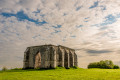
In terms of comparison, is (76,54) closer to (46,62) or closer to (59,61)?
(59,61)

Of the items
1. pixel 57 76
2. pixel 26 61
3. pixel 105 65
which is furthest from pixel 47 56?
pixel 105 65

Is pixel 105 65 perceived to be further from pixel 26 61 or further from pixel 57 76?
pixel 57 76

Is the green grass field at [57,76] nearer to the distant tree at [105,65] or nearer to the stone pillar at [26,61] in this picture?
the stone pillar at [26,61]

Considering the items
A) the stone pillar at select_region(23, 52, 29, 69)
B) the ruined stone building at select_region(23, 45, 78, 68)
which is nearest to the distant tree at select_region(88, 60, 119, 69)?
the ruined stone building at select_region(23, 45, 78, 68)

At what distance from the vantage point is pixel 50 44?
108ft

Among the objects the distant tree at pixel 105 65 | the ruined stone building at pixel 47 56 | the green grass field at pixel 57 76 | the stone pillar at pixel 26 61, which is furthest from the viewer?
the distant tree at pixel 105 65

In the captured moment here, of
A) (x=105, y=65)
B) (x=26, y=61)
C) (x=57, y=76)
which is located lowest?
(x=105, y=65)

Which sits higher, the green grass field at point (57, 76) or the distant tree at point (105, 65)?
the green grass field at point (57, 76)

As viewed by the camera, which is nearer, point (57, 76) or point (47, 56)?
point (57, 76)

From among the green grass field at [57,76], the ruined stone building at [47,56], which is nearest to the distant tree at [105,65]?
the ruined stone building at [47,56]

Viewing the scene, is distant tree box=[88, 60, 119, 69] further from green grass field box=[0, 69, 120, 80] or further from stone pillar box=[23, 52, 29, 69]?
green grass field box=[0, 69, 120, 80]

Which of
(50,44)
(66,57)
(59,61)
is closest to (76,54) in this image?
(66,57)

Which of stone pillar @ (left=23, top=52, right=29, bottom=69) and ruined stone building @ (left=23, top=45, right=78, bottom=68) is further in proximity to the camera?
stone pillar @ (left=23, top=52, right=29, bottom=69)

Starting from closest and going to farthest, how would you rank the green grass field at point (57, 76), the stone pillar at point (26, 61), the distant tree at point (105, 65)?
the green grass field at point (57, 76) → the stone pillar at point (26, 61) → the distant tree at point (105, 65)
